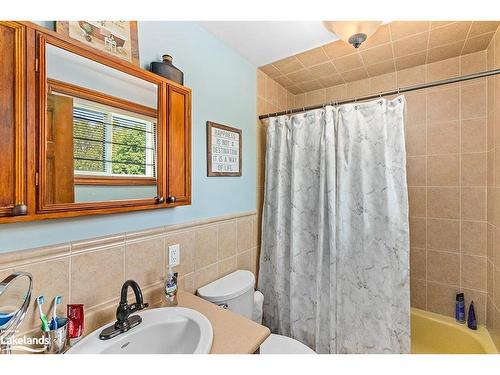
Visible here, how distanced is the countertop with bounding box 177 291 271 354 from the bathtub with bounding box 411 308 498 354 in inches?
62.2

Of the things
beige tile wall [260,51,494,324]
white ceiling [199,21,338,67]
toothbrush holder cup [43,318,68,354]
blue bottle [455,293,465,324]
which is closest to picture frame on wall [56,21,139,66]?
white ceiling [199,21,338,67]

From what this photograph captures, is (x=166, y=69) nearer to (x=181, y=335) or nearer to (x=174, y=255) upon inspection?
(x=174, y=255)

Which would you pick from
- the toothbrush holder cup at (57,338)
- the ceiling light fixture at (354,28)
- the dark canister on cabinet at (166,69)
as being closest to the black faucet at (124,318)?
the toothbrush holder cup at (57,338)

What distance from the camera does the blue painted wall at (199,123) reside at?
0.83 m

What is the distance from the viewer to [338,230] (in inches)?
60.5

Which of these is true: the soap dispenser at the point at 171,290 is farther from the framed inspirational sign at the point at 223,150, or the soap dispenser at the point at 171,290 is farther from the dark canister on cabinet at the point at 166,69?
the dark canister on cabinet at the point at 166,69

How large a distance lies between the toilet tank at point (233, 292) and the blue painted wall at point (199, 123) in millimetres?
428

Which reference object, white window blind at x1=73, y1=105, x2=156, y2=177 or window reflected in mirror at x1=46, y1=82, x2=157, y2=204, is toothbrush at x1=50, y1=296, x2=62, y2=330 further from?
white window blind at x1=73, y1=105, x2=156, y2=177

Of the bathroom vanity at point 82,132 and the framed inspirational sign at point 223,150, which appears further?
the framed inspirational sign at point 223,150

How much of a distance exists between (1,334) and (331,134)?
5.66 ft

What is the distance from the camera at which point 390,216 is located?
1.38m

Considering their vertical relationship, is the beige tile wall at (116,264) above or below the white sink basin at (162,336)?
above

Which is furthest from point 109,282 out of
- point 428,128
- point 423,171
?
point 428,128

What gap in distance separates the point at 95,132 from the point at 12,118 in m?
0.23
